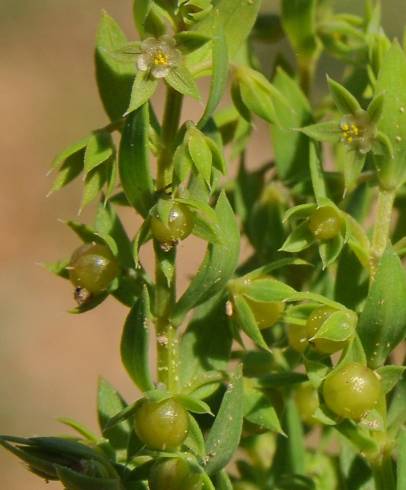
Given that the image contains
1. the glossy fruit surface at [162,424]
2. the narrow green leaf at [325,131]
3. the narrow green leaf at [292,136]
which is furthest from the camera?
the narrow green leaf at [292,136]

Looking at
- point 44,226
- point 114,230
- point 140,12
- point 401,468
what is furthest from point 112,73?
point 44,226

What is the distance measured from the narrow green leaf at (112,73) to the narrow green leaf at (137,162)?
10 cm

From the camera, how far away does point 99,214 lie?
3.83 feet

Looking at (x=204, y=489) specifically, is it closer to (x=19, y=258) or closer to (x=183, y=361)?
(x=183, y=361)

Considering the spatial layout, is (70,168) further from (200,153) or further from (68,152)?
(200,153)

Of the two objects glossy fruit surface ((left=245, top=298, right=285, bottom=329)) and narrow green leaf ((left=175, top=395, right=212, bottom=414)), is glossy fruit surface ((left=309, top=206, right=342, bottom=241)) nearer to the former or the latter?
glossy fruit surface ((left=245, top=298, right=285, bottom=329))

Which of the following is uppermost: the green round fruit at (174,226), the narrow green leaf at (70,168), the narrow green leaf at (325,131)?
the narrow green leaf at (70,168)

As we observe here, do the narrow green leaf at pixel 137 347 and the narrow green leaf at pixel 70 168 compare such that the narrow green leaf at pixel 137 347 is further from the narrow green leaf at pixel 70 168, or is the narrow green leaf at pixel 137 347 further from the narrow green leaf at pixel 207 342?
the narrow green leaf at pixel 70 168

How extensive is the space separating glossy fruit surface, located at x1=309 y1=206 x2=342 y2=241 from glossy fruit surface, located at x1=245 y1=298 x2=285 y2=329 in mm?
97

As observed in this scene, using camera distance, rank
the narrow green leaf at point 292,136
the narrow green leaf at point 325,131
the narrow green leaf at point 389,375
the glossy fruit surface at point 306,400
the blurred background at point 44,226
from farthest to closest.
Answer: the blurred background at point 44,226, the glossy fruit surface at point 306,400, the narrow green leaf at point 292,136, the narrow green leaf at point 325,131, the narrow green leaf at point 389,375

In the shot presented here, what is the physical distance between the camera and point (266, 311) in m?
1.15

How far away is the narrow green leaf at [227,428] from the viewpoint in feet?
3.41

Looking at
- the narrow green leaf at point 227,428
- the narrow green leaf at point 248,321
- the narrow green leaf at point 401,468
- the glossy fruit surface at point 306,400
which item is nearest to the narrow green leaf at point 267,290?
the narrow green leaf at point 248,321

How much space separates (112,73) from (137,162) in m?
0.15
